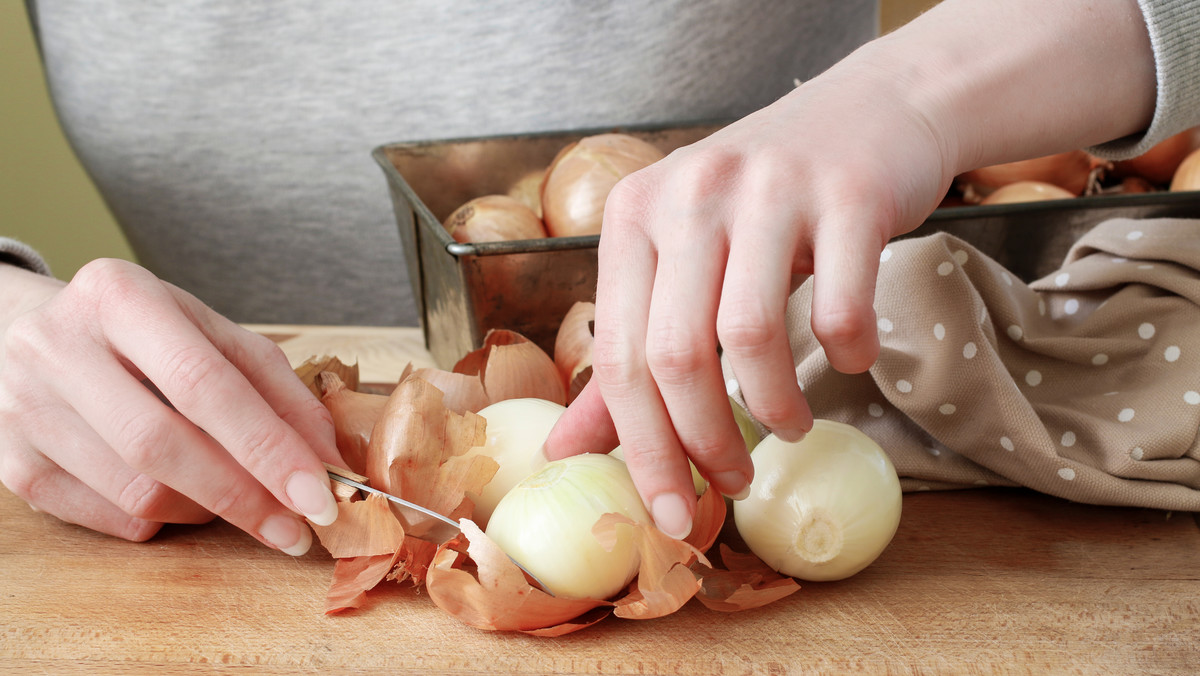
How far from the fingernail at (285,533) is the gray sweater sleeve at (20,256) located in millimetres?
412

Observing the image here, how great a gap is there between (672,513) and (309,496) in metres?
0.20

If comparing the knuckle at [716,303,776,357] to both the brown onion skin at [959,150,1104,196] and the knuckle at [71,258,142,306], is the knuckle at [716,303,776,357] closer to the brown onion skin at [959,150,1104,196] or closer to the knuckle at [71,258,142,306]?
the knuckle at [71,258,142,306]

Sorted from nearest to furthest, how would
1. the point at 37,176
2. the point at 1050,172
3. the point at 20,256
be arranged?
the point at 20,256 → the point at 1050,172 → the point at 37,176

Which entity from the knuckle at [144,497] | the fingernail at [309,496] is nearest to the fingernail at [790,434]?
the fingernail at [309,496]

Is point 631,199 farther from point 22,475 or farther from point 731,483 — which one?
point 22,475

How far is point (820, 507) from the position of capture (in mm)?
442

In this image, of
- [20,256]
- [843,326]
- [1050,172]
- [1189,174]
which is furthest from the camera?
[1050,172]

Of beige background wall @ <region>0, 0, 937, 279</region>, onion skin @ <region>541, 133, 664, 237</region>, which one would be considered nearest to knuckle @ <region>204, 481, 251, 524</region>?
onion skin @ <region>541, 133, 664, 237</region>

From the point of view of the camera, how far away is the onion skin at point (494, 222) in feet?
Answer: 2.44

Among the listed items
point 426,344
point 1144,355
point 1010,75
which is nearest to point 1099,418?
point 1144,355

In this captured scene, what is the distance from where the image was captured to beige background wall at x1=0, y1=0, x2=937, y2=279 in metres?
1.83

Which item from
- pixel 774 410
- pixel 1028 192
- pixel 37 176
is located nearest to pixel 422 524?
pixel 774 410

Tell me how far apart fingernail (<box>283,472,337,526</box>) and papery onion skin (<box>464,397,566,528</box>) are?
8 cm

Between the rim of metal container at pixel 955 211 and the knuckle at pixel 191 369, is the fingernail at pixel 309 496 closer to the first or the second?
the knuckle at pixel 191 369
